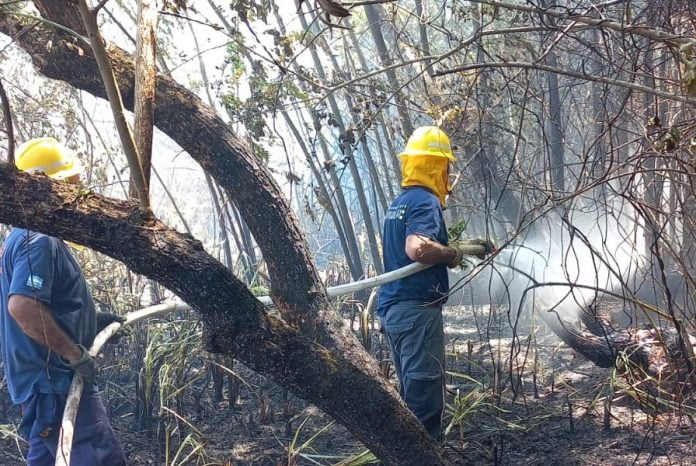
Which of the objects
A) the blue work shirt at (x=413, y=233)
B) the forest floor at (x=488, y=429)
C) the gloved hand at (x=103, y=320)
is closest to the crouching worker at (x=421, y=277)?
the blue work shirt at (x=413, y=233)

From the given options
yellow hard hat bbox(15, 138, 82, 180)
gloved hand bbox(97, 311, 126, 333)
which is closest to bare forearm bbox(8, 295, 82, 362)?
gloved hand bbox(97, 311, 126, 333)

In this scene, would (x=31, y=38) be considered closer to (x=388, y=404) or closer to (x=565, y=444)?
(x=388, y=404)

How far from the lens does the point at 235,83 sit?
482 centimetres

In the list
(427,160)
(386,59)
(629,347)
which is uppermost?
(386,59)

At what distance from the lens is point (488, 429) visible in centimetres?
399

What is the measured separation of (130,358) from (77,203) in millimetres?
3355

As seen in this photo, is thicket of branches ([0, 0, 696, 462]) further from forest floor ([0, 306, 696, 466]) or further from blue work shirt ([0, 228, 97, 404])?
blue work shirt ([0, 228, 97, 404])

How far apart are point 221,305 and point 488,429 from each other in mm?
2248

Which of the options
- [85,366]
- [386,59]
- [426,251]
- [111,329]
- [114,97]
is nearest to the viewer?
[114,97]

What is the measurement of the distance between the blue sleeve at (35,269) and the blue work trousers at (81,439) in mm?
515

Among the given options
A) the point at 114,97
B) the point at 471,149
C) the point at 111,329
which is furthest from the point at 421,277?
the point at 471,149

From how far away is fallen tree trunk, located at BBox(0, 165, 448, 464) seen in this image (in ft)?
7.70

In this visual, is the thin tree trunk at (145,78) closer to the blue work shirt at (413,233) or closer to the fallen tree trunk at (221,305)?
the fallen tree trunk at (221,305)

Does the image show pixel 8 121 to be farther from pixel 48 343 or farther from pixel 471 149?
pixel 471 149
